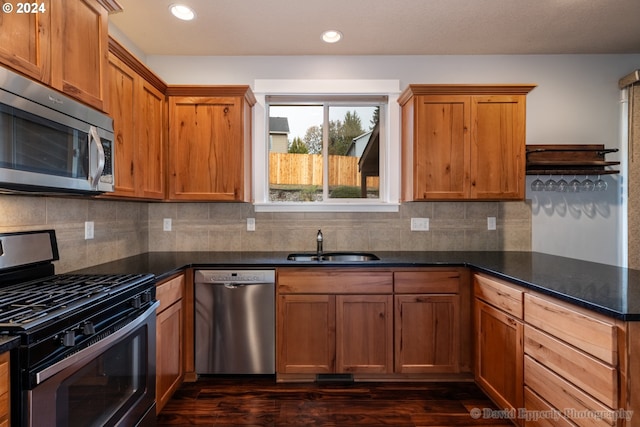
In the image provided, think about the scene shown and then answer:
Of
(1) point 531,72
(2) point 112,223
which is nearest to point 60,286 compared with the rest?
(2) point 112,223

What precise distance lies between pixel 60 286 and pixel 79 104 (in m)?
0.83

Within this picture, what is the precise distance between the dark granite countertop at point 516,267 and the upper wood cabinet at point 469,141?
19.5 inches

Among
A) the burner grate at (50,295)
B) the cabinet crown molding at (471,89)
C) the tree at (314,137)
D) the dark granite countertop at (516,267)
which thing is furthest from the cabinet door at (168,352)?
the cabinet crown molding at (471,89)

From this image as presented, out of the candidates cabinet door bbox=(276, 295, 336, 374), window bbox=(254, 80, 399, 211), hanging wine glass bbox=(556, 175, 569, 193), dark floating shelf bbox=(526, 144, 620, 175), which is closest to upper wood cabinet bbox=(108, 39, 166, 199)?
window bbox=(254, 80, 399, 211)

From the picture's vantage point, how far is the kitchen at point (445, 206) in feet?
9.50

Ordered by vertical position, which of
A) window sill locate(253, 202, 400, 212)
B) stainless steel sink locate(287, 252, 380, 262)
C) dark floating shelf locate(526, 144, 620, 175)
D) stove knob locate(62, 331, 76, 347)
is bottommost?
stove knob locate(62, 331, 76, 347)

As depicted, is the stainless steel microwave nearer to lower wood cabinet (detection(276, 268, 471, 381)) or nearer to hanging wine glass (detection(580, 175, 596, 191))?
lower wood cabinet (detection(276, 268, 471, 381))

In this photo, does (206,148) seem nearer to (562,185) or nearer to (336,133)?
(336,133)

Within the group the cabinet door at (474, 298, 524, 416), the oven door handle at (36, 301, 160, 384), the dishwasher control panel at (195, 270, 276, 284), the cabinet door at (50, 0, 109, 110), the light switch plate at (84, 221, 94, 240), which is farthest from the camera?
the dishwasher control panel at (195, 270, 276, 284)

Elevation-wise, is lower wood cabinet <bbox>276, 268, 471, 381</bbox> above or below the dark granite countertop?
below

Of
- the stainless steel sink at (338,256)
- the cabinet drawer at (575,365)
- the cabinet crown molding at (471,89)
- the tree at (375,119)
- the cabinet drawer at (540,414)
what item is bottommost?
the cabinet drawer at (540,414)

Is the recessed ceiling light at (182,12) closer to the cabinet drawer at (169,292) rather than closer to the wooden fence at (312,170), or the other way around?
the wooden fence at (312,170)

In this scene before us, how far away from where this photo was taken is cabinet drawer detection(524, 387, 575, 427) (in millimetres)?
1453

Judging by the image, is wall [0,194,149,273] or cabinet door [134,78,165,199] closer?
wall [0,194,149,273]
